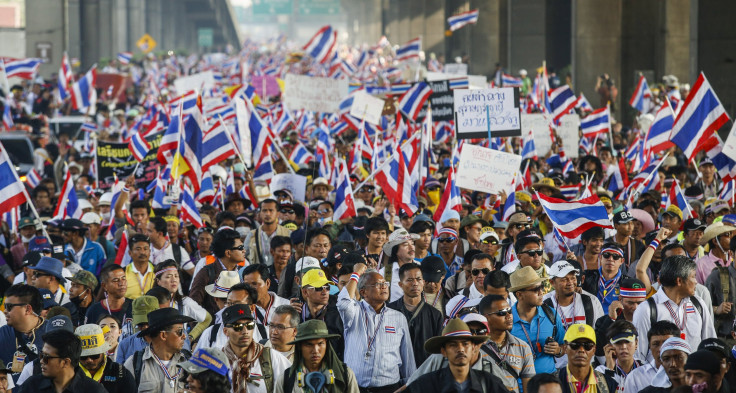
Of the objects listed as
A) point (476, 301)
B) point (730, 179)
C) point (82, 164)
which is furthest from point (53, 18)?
point (476, 301)

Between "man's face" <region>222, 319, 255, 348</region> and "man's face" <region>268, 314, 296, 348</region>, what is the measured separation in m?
0.31

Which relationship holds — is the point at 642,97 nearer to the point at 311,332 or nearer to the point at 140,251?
the point at 140,251

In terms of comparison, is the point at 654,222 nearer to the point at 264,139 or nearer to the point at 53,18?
the point at 264,139

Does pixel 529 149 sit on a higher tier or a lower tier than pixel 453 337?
higher

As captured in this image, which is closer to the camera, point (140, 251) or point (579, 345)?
point (579, 345)

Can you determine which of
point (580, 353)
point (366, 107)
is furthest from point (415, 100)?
point (580, 353)

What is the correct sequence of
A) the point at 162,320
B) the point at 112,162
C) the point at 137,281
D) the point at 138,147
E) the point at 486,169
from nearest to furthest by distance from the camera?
the point at 162,320 → the point at 137,281 → the point at 486,169 → the point at 138,147 → the point at 112,162

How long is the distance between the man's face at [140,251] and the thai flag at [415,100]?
30.0ft

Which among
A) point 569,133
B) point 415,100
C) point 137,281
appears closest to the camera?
point 137,281

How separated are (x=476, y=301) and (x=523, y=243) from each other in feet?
5.20

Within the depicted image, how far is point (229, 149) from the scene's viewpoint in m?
15.2

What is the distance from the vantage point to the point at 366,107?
20.3 meters

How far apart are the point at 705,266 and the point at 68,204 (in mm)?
7543

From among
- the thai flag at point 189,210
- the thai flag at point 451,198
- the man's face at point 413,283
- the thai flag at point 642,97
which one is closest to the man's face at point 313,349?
the man's face at point 413,283
